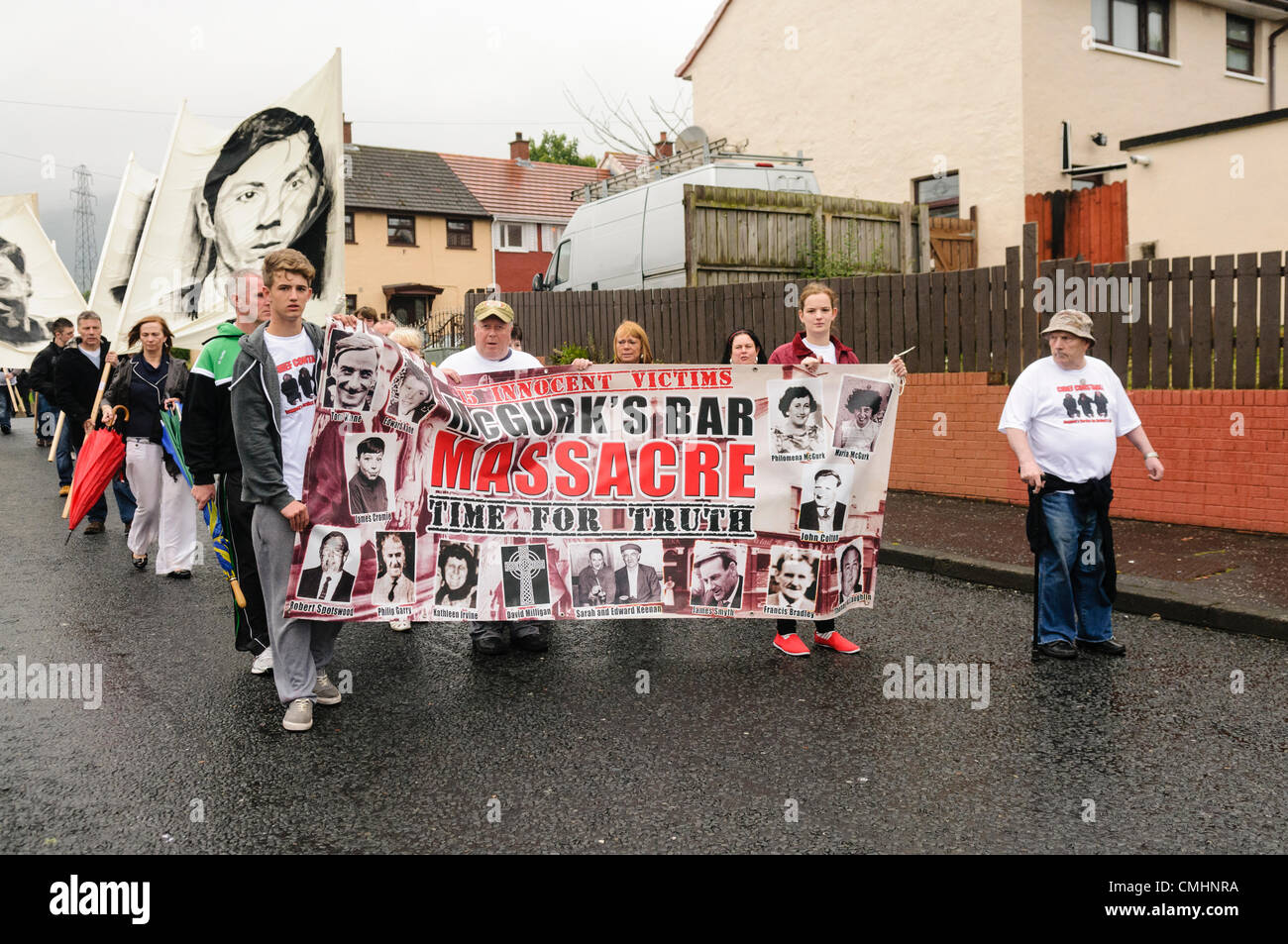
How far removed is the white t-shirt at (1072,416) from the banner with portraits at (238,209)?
595 centimetres

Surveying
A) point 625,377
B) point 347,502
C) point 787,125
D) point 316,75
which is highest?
point 787,125

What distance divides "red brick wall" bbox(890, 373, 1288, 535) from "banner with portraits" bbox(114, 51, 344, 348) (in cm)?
595

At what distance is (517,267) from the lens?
165ft

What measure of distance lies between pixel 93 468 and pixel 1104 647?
7.79 meters

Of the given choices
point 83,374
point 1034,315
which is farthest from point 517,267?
point 1034,315

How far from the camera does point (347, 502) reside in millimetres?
5152

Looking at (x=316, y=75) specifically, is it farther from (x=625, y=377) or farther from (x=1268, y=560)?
(x=1268, y=560)

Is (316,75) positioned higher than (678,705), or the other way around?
(316,75)

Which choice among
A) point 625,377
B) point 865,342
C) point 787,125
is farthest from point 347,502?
point 787,125

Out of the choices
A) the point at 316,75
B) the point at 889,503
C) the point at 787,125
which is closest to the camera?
the point at 316,75

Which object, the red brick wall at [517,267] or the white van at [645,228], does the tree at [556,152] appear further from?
the white van at [645,228]

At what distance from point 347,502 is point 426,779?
1.50 metres

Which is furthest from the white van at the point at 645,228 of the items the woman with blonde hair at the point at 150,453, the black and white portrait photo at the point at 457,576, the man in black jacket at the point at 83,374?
the black and white portrait photo at the point at 457,576

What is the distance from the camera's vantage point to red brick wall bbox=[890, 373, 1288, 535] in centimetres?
837
